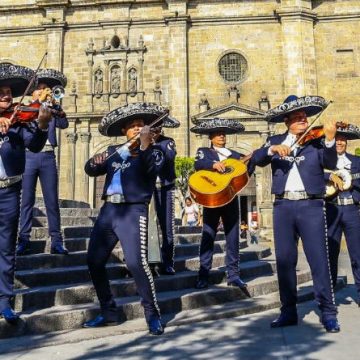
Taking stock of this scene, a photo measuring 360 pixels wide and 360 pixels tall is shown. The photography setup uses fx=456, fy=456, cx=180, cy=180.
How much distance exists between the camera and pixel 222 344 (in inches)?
148

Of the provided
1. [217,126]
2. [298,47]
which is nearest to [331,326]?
[217,126]

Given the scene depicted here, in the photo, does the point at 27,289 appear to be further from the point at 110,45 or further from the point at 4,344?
the point at 110,45

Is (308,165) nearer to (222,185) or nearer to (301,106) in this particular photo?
(301,106)

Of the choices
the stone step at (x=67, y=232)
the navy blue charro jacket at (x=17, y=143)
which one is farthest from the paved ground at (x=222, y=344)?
the stone step at (x=67, y=232)

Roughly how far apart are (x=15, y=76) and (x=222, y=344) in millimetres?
3038

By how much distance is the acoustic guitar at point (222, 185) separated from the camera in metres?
5.08

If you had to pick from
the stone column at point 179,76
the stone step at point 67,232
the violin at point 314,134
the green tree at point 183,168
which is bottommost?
the stone step at point 67,232

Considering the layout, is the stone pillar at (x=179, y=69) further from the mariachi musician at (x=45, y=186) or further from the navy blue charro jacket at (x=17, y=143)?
the navy blue charro jacket at (x=17, y=143)

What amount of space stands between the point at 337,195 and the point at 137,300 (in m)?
2.72

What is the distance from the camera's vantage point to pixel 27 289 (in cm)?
482

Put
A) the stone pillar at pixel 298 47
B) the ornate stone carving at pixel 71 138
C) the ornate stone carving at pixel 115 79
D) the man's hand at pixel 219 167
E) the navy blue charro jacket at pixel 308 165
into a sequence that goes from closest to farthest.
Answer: the navy blue charro jacket at pixel 308 165
the man's hand at pixel 219 167
the stone pillar at pixel 298 47
the ornate stone carving at pixel 71 138
the ornate stone carving at pixel 115 79

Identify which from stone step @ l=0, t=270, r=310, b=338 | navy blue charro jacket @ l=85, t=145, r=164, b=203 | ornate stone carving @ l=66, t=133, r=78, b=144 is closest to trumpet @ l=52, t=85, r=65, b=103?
navy blue charro jacket @ l=85, t=145, r=164, b=203

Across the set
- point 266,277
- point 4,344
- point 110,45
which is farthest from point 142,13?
point 4,344

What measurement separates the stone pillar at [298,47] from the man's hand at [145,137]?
18378mm
